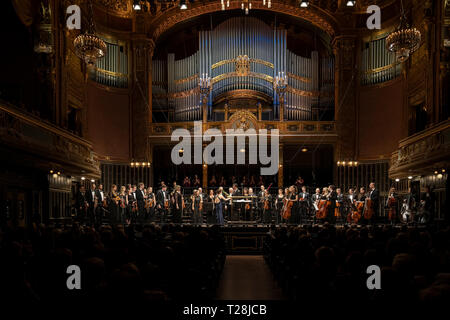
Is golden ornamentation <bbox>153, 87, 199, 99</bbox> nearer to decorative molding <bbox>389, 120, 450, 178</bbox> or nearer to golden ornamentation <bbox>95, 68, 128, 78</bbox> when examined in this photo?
golden ornamentation <bbox>95, 68, 128, 78</bbox>

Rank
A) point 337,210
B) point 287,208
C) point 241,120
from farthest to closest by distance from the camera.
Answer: point 241,120 < point 337,210 < point 287,208

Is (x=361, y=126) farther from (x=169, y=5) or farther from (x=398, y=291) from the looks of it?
(x=398, y=291)

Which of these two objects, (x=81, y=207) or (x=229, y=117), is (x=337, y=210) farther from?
(x=81, y=207)

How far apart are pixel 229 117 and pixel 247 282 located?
Result: 1307 centimetres

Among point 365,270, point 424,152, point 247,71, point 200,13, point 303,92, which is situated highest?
point 200,13

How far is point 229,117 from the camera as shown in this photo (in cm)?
2000

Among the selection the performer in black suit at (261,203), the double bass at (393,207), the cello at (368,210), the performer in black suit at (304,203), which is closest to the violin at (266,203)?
the performer in black suit at (261,203)

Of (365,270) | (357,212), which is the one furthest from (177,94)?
(365,270)

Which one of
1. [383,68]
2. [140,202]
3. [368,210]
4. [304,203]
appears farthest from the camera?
[383,68]

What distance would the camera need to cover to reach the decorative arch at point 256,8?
65.8 feet

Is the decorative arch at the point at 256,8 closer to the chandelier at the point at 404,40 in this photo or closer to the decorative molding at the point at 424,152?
the decorative molding at the point at 424,152

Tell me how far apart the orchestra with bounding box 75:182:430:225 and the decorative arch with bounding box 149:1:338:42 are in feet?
29.5

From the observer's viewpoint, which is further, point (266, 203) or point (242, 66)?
point (242, 66)

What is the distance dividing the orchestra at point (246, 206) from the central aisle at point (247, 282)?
4.77 metres
